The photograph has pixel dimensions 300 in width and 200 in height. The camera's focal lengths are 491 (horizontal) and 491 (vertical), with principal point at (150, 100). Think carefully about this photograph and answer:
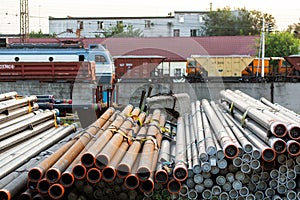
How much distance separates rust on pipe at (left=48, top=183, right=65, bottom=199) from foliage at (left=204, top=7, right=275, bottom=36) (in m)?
62.1

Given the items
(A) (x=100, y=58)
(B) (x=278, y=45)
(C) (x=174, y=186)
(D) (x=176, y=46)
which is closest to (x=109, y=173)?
(C) (x=174, y=186)

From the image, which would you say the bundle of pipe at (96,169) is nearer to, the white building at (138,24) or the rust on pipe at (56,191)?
the rust on pipe at (56,191)

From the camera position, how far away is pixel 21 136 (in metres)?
10.2

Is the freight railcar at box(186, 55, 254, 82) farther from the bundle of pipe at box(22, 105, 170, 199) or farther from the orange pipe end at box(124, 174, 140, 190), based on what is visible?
the orange pipe end at box(124, 174, 140, 190)

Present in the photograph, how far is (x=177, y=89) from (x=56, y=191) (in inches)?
603

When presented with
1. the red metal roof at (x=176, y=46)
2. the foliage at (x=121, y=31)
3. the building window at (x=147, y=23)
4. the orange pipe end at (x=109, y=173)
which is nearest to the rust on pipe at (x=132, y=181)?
the orange pipe end at (x=109, y=173)

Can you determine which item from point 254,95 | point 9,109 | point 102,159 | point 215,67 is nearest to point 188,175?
point 102,159

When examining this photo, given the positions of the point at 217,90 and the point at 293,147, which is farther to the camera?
the point at 217,90

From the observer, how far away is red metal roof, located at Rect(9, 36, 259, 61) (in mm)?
41875

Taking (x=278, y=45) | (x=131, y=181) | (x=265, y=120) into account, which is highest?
(x=278, y=45)

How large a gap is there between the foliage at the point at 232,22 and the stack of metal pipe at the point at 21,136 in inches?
2240

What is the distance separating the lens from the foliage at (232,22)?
68125 millimetres

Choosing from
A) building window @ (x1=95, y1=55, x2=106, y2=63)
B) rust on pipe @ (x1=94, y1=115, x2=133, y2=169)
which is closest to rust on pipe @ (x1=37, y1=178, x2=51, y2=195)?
rust on pipe @ (x1=94, y1=115, x2=133, y2=169)

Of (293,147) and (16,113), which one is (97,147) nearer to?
(293,147)
